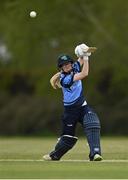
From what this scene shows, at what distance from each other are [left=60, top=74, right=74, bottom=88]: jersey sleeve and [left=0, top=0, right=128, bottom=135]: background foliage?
23.4m

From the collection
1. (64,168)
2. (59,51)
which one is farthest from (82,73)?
(59,51)

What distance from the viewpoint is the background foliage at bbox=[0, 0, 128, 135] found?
43.3 meters

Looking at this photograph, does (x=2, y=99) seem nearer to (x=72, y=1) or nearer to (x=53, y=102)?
(x=53, y=102)

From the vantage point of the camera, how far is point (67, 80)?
57.5 feet

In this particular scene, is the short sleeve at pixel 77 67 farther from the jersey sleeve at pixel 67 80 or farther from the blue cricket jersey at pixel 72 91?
the jersey sleeve at pixel 67 80

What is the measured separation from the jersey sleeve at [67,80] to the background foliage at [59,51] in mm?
23450

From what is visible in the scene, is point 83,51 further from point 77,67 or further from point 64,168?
point 64,168

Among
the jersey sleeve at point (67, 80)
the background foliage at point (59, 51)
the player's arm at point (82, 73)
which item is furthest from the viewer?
the background foliage at point (59, 51)

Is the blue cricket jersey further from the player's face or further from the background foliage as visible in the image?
the background foliage

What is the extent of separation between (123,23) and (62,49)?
303 centimetres

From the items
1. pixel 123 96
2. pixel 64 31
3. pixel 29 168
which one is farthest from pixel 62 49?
pixel 29 168

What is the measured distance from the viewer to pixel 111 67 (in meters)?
45.6

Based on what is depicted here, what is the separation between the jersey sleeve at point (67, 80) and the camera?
17.5m

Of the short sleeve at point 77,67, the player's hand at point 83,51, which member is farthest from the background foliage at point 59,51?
the player's hand at point 83,51
